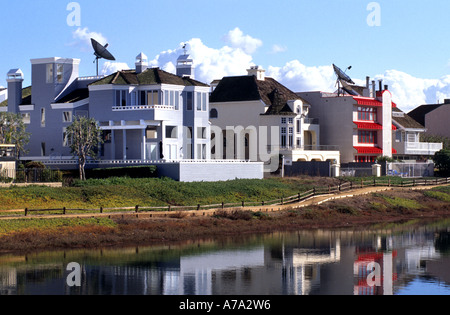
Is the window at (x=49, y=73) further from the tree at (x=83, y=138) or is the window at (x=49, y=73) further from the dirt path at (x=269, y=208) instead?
the dirt path at (x=269, y=208)

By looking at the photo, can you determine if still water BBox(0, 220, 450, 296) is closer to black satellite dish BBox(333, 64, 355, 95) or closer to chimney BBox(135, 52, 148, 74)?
chimney BBox(135, 52, 148, 74)

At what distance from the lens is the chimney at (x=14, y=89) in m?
77.4

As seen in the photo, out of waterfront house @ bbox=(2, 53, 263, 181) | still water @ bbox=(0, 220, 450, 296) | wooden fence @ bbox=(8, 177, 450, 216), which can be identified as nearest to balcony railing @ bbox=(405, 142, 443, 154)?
wooden fence @ bbox=(8, 177, 450, 216)

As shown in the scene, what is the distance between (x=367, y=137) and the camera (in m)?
95.3

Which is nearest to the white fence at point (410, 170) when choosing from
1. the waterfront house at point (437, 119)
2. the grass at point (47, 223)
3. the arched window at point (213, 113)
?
the arched window at point (213, 113)

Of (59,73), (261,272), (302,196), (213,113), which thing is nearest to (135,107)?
(59,73)

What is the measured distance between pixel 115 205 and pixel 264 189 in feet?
54.5

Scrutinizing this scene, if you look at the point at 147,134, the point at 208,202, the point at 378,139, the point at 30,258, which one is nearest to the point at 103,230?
the point at 30,258

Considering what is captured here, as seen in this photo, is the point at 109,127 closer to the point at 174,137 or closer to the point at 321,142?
the point at 174,137

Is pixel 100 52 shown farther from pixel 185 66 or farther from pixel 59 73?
pixel 185 66

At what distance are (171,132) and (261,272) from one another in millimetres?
36289

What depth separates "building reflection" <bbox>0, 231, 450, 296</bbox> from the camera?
110 ft

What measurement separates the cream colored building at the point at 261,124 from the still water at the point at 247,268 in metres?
34.2

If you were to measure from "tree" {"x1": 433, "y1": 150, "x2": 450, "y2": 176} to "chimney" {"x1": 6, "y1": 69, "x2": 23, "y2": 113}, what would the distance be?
51.2 m
